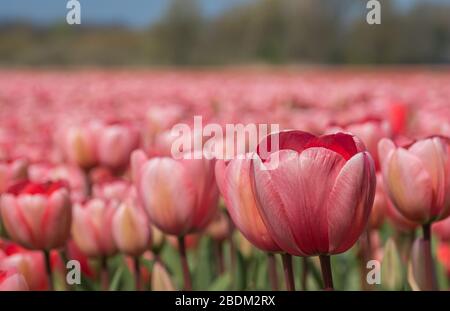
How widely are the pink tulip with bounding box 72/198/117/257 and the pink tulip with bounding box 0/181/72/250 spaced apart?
3.6 inches

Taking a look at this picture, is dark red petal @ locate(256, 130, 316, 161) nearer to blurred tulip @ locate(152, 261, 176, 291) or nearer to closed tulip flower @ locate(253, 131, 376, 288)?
closed tulip flower @ locate(253, 131, 376, 288)

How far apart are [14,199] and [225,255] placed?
752 mm

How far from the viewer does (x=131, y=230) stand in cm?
121

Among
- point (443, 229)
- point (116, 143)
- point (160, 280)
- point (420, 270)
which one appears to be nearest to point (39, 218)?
point (160, 280)

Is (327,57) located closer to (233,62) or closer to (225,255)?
(233,62)

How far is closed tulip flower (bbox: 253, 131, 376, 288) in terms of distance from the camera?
2.58 ft

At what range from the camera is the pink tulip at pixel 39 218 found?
3.85ft

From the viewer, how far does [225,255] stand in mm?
1826

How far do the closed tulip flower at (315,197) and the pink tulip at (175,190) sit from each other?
0.31m

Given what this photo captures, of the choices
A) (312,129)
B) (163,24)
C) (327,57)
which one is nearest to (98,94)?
(312,129)

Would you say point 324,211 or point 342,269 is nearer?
point 324,211

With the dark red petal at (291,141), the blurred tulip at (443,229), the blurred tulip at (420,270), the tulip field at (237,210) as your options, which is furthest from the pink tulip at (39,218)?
the blurred tulip at (443,229)

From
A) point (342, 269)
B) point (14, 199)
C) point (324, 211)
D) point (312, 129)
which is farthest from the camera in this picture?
point (312, 129)

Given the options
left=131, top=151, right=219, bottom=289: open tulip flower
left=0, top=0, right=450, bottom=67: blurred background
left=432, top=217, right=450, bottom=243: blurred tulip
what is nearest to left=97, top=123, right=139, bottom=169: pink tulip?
left=131, top=151, right=219, bottom=289: open tulip flower
